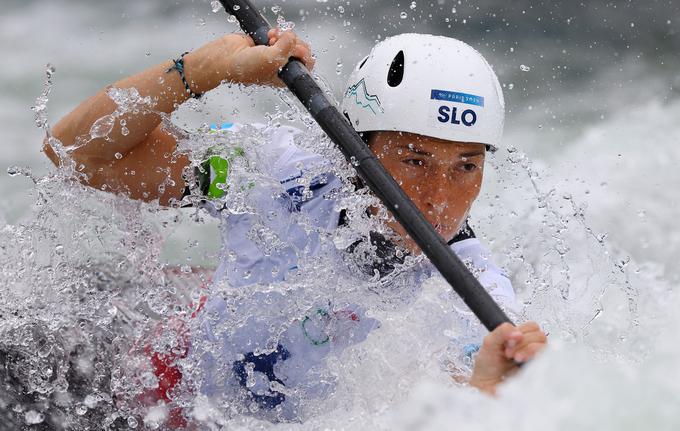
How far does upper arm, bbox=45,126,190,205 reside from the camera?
2.45m

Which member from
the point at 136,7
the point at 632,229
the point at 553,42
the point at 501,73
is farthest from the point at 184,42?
the point at 632,229

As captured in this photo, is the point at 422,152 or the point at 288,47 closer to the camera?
the point at 288,47

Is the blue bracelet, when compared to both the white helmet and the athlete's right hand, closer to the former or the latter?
the athlete's right hand

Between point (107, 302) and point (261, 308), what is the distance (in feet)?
1.69

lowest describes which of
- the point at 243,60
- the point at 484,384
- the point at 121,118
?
the point at 484,384

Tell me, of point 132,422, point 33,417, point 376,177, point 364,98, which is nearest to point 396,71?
point 364,98

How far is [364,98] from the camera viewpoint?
259 cm

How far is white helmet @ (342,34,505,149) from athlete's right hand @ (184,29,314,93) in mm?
293

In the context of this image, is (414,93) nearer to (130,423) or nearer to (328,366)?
(328,366)

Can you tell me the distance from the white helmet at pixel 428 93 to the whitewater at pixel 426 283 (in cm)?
18

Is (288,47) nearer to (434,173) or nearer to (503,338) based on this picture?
(434,173)

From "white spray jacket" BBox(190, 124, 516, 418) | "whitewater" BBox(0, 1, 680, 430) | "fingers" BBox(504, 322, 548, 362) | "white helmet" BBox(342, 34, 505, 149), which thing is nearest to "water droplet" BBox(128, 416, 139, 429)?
"whitewater" BBox(0, 1, 680, 430)

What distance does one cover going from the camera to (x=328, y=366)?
2570 millimetres

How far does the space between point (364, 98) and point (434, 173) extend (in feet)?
1.09
